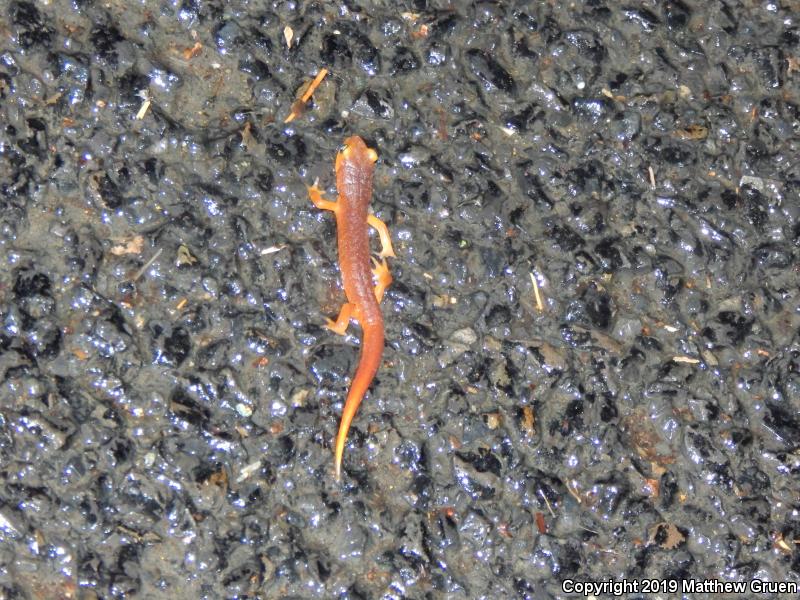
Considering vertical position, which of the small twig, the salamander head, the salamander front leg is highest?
the small twig

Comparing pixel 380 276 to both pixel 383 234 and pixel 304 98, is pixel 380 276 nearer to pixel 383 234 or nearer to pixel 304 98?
pixel 383 234

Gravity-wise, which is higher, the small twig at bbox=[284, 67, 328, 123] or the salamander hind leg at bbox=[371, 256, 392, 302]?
the small twig at bbox=[284, 67, 328, 123]

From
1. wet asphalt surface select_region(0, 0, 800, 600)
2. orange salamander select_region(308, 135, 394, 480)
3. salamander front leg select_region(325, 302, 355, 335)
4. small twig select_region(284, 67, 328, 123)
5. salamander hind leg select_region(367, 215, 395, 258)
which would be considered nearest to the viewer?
wet asphalt surface select_region(0, 0, 800, 600)

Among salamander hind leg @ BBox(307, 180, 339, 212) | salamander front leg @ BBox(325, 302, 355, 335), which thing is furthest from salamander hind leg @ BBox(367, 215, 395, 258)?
salamander front leg @ BBox(325, 302, 355, 335)

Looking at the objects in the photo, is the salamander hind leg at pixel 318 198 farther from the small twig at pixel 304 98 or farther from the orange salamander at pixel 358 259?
the small twig at pixel 304 98

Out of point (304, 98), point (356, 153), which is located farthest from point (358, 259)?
point (304, 98)

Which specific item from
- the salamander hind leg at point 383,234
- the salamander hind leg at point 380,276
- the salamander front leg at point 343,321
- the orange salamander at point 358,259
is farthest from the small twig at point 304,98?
the salamander front leg at point 343,321

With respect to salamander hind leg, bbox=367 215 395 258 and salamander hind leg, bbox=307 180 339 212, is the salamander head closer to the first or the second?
salamander hind leg, bbox=307 180 339 212
